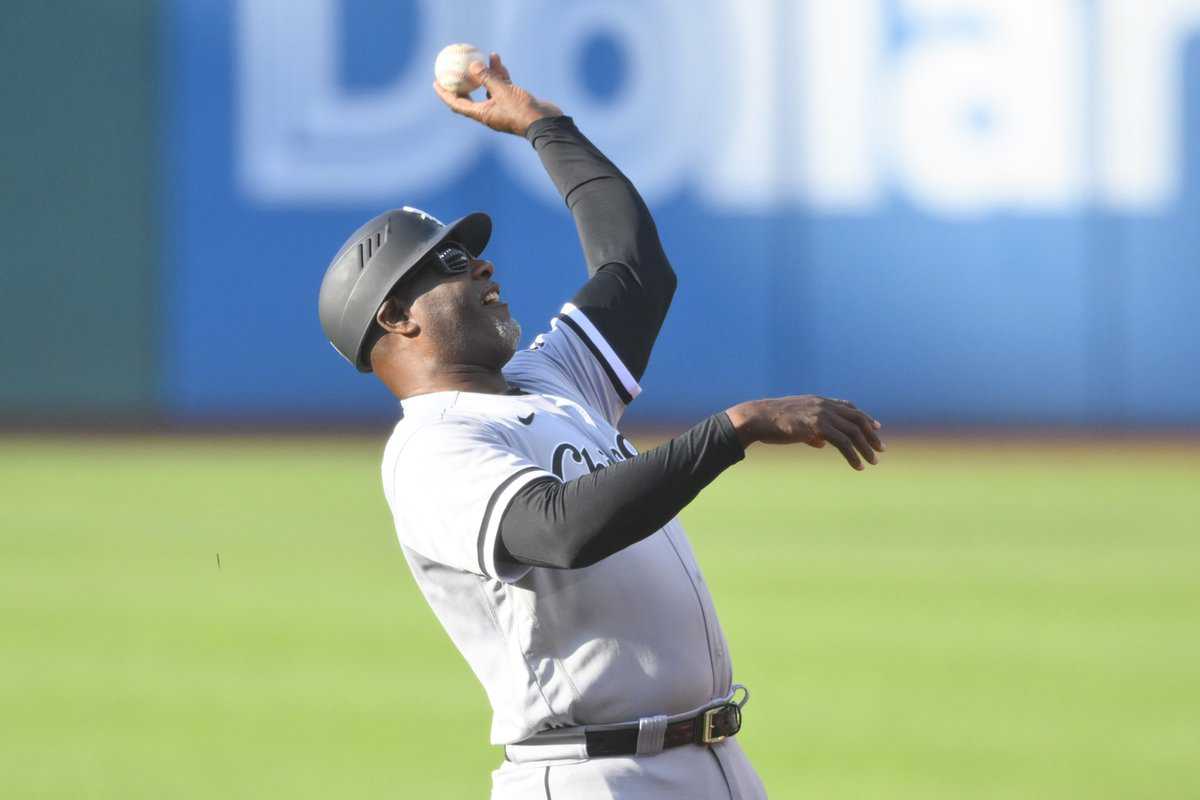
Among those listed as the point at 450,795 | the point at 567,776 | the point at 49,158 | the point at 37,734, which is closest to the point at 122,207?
the point at 49,158

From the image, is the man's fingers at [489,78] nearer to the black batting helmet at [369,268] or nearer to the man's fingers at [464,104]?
the man's fingers at [464,104]

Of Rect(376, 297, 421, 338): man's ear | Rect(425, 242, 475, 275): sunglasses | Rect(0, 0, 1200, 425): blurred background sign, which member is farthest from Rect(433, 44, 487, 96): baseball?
Rect(0, 0, 1200, 425): blurred background sign

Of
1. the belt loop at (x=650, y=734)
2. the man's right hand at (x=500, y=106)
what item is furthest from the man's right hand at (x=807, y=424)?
the man's right hand at (x=500, y=106)

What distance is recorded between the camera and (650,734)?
10.5 ft

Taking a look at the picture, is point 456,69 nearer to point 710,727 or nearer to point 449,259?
point 449,259

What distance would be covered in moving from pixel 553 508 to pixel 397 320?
0.80m

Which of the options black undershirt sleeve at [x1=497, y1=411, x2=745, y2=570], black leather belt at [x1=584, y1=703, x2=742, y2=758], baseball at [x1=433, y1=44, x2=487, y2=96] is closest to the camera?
black undershirt sleeve at [x1=497, y1=411, x2=745, y2=570]

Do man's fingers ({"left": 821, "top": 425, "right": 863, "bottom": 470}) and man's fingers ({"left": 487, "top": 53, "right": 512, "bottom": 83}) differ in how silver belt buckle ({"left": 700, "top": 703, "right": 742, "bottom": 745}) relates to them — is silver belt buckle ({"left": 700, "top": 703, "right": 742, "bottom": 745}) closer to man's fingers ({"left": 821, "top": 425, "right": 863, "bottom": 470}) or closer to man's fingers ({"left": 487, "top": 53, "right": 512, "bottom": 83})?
man's fingers ({"left": 821, "top": 425, "right": 863, "bottom": 470})

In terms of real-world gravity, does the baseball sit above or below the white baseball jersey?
above

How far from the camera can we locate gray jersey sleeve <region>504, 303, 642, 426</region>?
12.6 feet

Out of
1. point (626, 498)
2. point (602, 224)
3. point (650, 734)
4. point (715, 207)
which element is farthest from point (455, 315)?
point (715, 207)

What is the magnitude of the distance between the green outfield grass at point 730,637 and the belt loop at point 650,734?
8.72ft

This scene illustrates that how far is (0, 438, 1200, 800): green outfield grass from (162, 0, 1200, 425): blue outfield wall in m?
2.93

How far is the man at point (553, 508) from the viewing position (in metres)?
2.89
